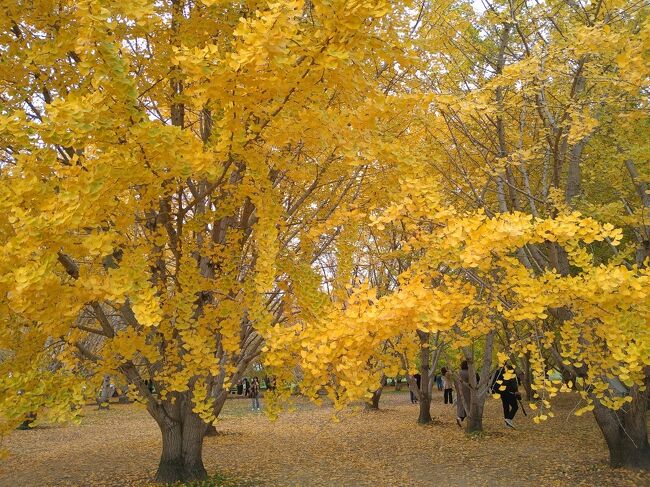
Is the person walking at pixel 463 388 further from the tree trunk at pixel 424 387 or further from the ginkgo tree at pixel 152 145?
the ginkgo tree at pixel 152 145

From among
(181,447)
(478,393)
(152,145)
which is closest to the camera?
(152,145)

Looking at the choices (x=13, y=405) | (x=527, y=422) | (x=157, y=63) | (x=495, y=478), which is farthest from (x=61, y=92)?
(x=527, y=422)

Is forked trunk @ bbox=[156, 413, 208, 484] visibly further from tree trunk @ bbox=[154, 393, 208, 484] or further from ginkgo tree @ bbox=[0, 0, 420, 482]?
ginkgo tree @ bbox=[0, 0, 420, 482]

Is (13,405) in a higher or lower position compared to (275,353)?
lower

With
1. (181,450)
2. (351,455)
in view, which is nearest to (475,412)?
(351,455)

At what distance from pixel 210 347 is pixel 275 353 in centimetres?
120

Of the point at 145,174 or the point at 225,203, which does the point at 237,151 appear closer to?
the point at 145,174

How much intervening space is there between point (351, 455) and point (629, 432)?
4878 millimetres

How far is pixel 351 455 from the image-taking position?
10.0m

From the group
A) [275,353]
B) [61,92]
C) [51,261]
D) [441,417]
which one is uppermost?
[61,92]

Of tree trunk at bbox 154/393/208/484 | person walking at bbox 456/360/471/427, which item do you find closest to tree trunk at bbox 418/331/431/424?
person walking at bbox 456/360/471/427

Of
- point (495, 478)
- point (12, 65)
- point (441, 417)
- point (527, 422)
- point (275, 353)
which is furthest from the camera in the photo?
point (441, 417)

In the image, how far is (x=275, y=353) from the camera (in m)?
3.89

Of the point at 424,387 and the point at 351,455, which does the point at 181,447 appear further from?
the point at 424,387
